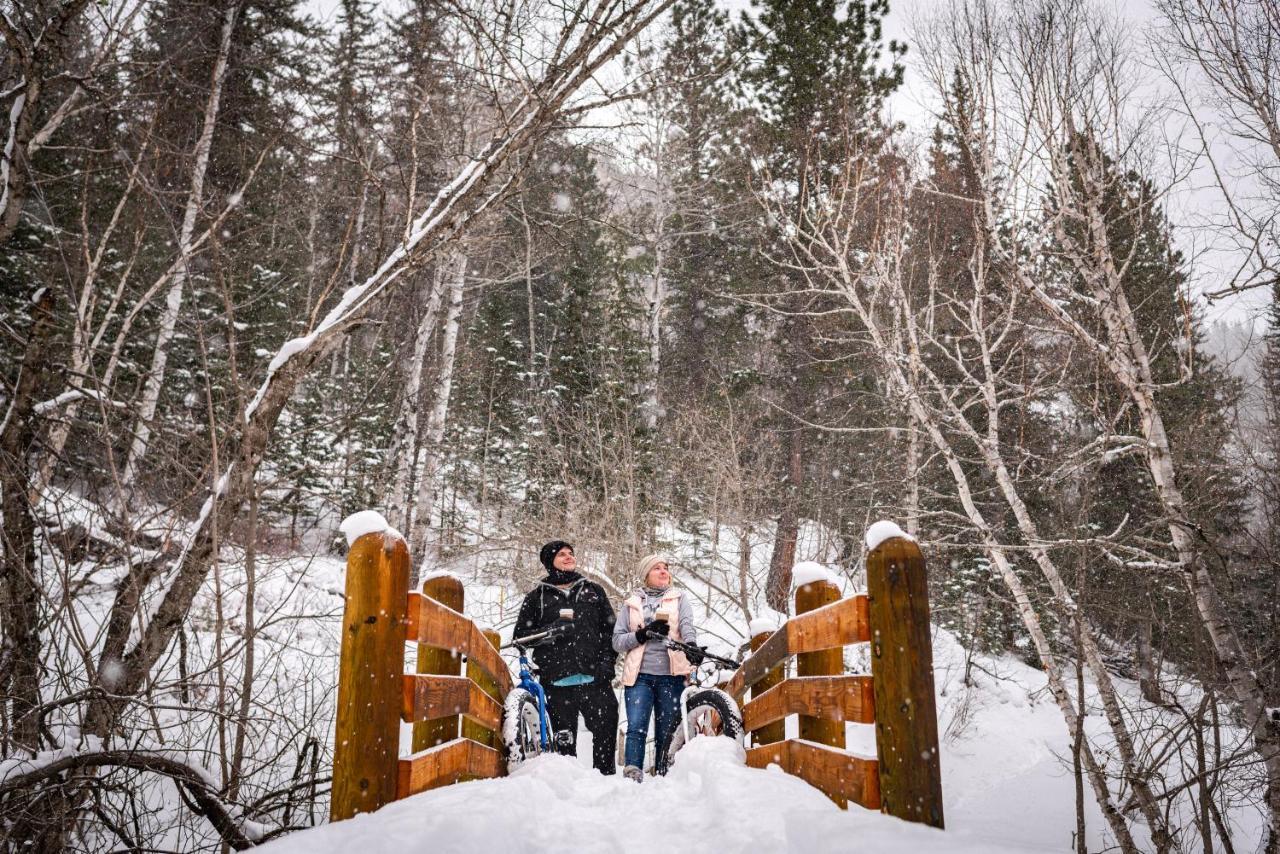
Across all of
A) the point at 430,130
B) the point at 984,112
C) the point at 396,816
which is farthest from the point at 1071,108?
the point at 396,816

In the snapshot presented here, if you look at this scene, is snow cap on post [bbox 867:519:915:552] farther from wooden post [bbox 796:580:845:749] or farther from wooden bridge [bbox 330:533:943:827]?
wooden post [bbox 796:580:845:749]

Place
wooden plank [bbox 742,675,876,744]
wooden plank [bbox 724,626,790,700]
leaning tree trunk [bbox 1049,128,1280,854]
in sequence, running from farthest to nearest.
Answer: leaning tree trunk [bbox 1049,128,1280,854] < wooden plank [bbox 724,626,790,700] < wooden plank [bbox 742,675,876,744]

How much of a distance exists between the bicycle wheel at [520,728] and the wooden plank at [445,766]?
0.14 meters

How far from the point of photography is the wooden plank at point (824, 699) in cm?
A: 302

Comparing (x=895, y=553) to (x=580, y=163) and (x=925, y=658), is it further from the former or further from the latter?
(x=580, y=163)

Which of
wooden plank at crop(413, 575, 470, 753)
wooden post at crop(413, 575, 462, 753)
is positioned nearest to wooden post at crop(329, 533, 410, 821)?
wooden plank at crop(413, 575, 470, 753)

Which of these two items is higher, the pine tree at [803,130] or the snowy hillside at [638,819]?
the pine tree at [803,130]

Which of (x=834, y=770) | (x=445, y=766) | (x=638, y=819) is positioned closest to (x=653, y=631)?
(x=638, y=819)

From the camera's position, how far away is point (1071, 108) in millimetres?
8305

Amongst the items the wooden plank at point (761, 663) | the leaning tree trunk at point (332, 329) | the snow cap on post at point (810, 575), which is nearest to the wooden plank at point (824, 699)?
the wooden plank at point (761, 663)

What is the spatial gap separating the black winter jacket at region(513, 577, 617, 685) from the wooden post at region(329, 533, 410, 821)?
269 centimetres

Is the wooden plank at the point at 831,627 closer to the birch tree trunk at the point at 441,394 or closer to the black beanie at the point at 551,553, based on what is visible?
the black beanie at the point at 551,553

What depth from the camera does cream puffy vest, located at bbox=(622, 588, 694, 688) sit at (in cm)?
549

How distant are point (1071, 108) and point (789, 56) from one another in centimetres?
955
